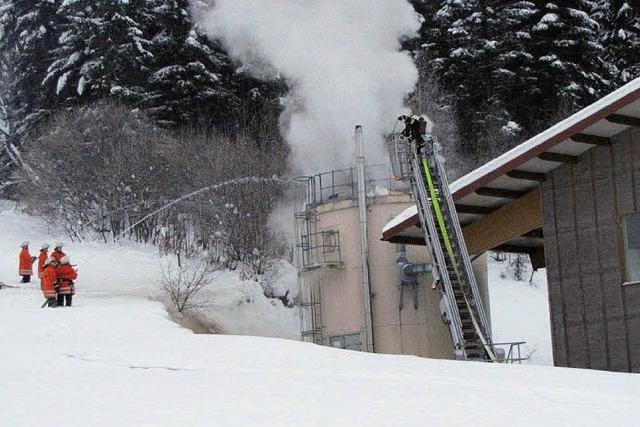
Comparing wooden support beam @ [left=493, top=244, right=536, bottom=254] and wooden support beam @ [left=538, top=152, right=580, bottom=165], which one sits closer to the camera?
wooden support beam @ [left=538, top=152, right=580, bottom=165]

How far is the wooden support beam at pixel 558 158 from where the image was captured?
19.3m

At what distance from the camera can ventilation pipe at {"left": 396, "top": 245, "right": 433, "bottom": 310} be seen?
84.0 feet

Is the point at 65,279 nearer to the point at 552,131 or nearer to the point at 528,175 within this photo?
the point at 528,175

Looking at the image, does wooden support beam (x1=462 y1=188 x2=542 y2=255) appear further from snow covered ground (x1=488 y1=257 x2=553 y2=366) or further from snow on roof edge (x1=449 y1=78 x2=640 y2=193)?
snow covered ground (x1=488 y1=257 x2=553 y2=366)

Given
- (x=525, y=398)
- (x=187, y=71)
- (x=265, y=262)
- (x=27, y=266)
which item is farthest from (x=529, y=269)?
(x=525, y=398)

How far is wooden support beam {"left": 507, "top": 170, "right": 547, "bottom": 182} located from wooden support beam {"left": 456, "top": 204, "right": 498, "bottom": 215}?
6.50 ft

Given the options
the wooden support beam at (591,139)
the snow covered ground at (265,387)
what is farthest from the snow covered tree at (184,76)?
the wooden support beam at (591,139)

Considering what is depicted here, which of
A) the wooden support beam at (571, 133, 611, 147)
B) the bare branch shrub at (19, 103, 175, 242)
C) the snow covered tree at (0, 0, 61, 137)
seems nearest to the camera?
the wooden support beam at (571, 133, 611, 147)

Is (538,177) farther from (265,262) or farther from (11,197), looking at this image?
(11,197)

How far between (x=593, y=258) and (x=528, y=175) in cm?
183

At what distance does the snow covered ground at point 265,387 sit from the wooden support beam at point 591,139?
500cm

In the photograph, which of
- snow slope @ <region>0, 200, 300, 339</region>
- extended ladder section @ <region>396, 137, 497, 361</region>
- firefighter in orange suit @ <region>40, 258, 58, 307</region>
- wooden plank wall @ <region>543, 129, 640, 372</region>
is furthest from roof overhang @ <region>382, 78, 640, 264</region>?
snow slope @ <region>0, 200, 300, 339</region>

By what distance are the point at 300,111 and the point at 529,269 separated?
38.1ft

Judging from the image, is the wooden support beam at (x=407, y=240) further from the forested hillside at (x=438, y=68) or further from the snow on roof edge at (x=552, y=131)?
the forested hillside at (x=438, y=68)
